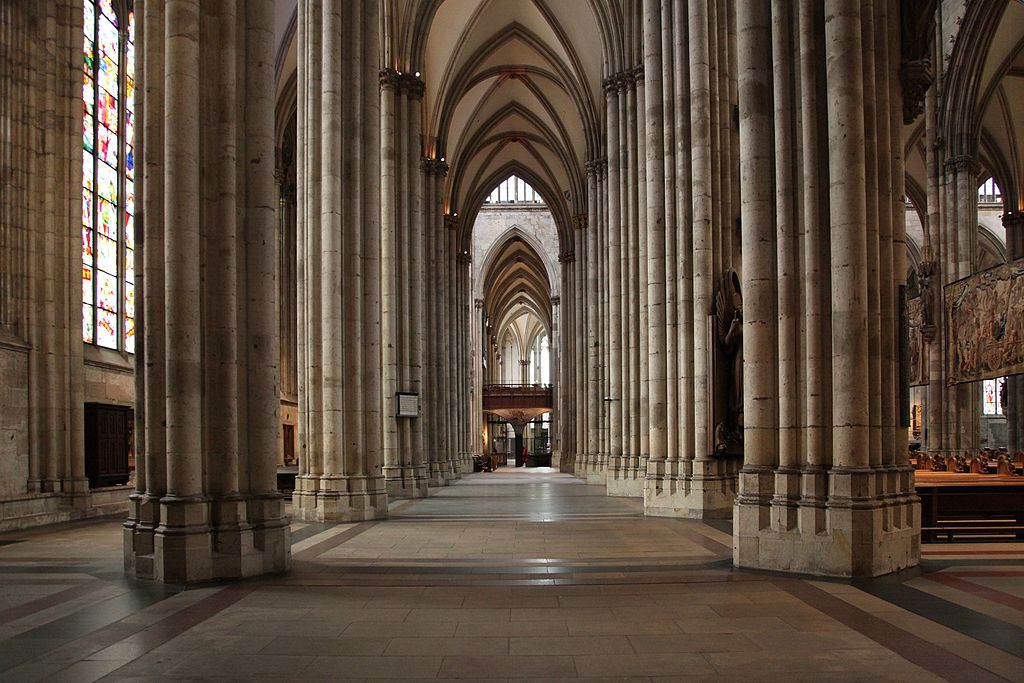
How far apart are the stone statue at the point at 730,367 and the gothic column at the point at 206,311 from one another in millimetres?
7770

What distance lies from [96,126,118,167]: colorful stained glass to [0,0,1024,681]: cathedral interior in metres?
0.18

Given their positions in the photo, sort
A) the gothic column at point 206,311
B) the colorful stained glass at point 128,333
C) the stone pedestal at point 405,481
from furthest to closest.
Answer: the stone pedestal at point 405,481, the colorful stained glass at point 128,333, the gothic column at point 206,311

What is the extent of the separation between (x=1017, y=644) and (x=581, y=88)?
32.2m

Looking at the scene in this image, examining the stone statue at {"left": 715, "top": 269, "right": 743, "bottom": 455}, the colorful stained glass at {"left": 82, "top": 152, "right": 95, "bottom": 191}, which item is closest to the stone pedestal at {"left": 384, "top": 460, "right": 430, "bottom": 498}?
the colorful stained glass at {"left": 82, "top": 152, "right": 95, "bottom": 191}

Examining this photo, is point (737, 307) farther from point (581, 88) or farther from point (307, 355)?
point (581, 88)

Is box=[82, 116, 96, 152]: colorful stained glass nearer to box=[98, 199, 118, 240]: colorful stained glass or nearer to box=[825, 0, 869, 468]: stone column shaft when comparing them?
box=[98, 199, 118, 240]: colorful stained glass

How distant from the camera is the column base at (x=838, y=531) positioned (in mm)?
9680

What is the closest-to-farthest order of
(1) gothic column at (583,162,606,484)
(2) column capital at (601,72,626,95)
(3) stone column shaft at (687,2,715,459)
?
1. (3) stone column shaft at (687,2,715,459)
2. (2) column capital at (601,72,626,95)
3. (1) gothic column at (583,162,606,484)

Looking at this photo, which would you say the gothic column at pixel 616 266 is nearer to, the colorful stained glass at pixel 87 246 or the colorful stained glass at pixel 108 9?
the colorful stained glass at pixel 108 9

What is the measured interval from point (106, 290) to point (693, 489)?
13999mm

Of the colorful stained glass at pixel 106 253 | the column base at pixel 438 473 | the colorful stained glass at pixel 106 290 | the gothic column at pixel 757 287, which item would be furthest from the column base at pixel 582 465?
the gothic column at pixel 757 287

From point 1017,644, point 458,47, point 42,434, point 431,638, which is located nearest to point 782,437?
point 1017,644

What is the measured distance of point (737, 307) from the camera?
615 inches

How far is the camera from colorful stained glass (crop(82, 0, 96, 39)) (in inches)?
802
